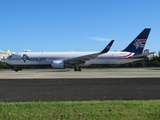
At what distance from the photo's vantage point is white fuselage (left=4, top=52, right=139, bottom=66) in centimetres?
3859

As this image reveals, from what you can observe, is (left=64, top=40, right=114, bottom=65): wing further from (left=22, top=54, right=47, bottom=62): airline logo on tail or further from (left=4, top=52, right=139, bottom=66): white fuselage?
(left=22, top=54, right=47, bottom=62): airline logo on tail

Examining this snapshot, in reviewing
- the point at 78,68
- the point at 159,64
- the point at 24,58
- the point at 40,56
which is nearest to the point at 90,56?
the point at 78,68

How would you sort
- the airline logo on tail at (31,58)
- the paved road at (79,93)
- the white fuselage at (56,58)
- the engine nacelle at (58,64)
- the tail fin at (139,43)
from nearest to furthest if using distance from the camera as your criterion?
1. the paved road at (79,93)
2. the engine nacelle at (58,64)
3. the white fuselage at (56,58)
4. the airline logo on tail at (31,58)
5. the tail fin at (139,43)

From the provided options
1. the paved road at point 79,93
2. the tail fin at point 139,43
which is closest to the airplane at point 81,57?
the tail fin at point 139,43

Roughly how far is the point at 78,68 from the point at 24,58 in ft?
30.9

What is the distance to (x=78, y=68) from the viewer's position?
1459 inches

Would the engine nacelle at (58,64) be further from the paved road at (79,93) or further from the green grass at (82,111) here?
the green grass at (82,111)

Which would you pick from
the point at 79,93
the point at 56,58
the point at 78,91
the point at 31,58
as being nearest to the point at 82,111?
the point at 79,93

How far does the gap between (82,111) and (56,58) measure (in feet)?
110

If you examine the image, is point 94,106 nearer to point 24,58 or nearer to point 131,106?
point 131,106

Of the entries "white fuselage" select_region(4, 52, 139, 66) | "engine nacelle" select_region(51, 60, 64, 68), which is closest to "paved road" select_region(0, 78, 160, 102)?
"engine nacelle" select_region(51, 60, 64, 68)

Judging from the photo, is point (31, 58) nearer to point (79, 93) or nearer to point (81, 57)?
point (81, 57)

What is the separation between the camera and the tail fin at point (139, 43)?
40.0 metres

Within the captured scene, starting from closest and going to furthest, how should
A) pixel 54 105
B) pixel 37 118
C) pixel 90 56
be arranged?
pixel 37 118 < pixel 54 105 < pixel 90 56
